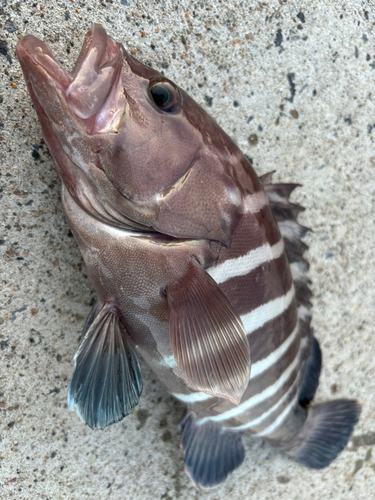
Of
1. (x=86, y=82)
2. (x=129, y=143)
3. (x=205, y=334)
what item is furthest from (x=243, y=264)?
(x=86, y=82)

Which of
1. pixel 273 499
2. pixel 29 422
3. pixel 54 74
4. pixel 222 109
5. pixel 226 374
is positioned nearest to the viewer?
pixel 54 74

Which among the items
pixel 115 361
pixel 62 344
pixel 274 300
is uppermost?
pixel 274 300

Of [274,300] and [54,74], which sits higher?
[54,74]

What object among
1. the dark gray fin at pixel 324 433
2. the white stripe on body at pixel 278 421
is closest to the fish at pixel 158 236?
the white stripe on body at pixel 278 421

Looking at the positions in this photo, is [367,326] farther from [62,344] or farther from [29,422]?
[29,422]

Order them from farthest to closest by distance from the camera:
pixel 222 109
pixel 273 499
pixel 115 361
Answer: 1. pixel 273 499
2. pixel 222 109
3. pixel 115 361

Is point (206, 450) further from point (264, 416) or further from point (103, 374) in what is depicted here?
point (103, 374)

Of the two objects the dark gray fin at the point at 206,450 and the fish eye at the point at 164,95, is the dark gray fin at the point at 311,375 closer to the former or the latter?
the dark gray fin at the point at 206,450

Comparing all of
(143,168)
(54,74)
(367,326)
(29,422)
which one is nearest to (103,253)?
(143,168)
